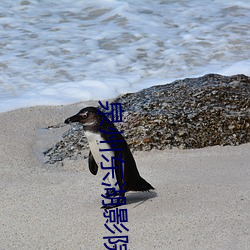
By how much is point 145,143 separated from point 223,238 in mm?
1550

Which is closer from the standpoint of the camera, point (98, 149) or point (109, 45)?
point (98, 149)

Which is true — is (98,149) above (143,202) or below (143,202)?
above

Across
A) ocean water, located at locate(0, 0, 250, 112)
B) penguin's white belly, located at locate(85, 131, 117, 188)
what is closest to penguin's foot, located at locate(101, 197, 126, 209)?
penguin's white belly, located at locate(85, 131, 117, 188)

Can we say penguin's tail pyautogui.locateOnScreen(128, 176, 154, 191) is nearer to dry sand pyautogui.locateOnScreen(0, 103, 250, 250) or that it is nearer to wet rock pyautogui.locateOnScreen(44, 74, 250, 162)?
dry sand pyautogui.locateOnScreen(0, 103, 250, 250)

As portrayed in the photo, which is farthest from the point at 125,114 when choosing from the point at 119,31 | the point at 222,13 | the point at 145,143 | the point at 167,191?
the point at 222,13

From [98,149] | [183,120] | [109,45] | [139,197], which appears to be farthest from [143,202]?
[109,45]

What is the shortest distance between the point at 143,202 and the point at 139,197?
88mm

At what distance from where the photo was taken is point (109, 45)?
326 inches

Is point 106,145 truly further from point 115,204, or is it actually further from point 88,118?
point 115,204

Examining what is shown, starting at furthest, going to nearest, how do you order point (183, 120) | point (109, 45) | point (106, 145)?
1. point (109, 45)
2. point (183, 120)
3. point (106, 145)

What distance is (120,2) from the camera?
10.3 m

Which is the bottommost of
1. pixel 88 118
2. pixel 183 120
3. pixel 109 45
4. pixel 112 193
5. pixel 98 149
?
pixel 109 45

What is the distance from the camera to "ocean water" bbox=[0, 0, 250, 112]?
6.76 m

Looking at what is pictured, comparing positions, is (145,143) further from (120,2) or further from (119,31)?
(120,2)
